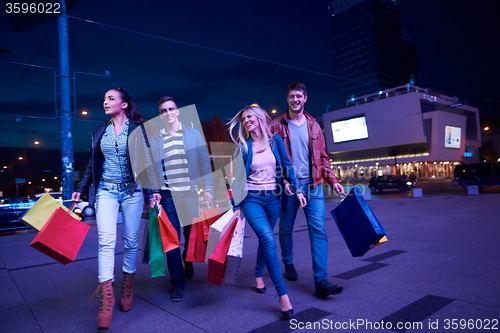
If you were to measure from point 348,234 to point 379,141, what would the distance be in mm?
70251

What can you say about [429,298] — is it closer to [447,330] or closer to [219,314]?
[447,330]

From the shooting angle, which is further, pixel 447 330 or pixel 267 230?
pixel 267 230

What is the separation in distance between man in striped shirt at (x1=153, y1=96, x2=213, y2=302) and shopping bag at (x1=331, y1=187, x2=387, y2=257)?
1.31 m

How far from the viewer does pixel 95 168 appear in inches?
125

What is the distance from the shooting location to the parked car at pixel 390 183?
25.6 metres

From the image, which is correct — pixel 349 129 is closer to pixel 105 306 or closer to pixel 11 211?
pixel 11 211

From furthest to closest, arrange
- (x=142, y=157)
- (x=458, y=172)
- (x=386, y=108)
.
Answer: (x=386, y=108) < (x=458, y=172) < (x=142, y=157)

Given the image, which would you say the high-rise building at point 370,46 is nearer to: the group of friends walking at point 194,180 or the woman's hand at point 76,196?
the group of friends walking at point 194,180

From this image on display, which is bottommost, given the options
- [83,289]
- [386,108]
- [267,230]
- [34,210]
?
[83,289]

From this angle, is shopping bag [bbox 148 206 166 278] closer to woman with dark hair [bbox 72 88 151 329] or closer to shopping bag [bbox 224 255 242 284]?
woman with dark hair [bbox 72 88 151 329]

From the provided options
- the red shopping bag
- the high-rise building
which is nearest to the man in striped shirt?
the red shopping bag

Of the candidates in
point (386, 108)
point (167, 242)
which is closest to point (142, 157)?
point (167, 242)

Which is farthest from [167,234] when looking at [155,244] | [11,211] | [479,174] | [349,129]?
[349,129]

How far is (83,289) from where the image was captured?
3836 mm
